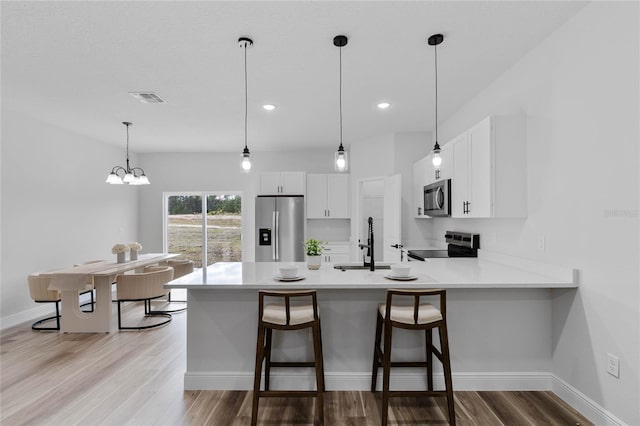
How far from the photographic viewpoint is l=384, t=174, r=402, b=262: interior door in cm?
441

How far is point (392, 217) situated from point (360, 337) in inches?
90.4

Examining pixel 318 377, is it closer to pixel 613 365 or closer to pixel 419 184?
pixel 613 365

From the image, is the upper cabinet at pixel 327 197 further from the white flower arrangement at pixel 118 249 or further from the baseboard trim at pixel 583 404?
the baseboard trim at pixel 583 404

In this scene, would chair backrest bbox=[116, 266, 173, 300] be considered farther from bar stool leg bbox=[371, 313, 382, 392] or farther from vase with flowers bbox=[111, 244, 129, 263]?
bar stool leg bbox=[371, 313, 382, 392]

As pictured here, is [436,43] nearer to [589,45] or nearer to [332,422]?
[589,45]

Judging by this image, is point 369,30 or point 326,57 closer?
point 369,30

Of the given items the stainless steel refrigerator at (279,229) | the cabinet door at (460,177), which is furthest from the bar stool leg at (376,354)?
the stainless steel refrigerator at (279,229)

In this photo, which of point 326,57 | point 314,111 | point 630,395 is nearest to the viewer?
point 630,395

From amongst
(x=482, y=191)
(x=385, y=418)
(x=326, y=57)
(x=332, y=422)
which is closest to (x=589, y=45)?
(x=482, y=191)

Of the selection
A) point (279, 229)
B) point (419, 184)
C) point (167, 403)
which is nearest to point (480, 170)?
point (419, 184)

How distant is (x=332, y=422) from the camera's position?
2.17 m

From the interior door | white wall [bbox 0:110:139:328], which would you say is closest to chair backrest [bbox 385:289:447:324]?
the interior door

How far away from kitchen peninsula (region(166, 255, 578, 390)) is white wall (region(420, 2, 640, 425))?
20 centimetres

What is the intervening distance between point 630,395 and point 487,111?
8.34 feet
